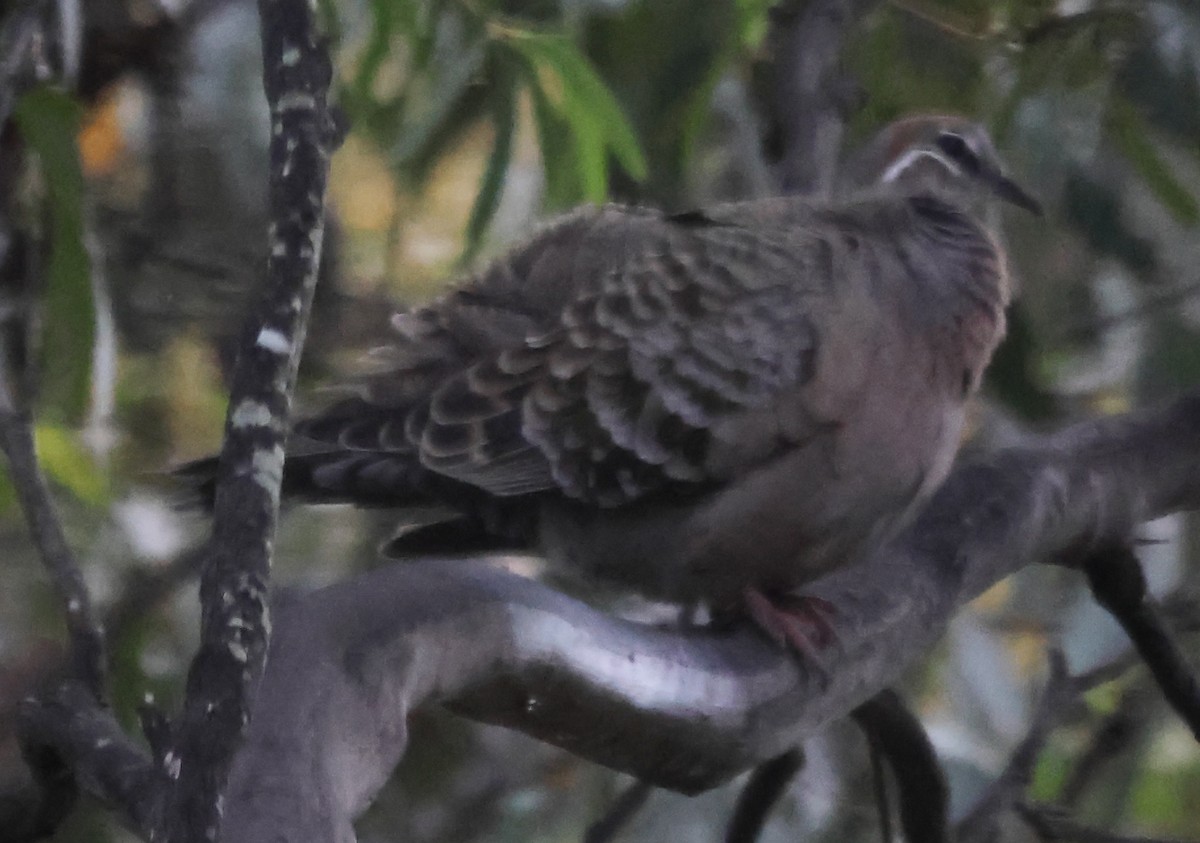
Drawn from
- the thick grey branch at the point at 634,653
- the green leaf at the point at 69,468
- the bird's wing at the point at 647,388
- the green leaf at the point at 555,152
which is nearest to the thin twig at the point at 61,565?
the thick grey branch at the point at 634,653

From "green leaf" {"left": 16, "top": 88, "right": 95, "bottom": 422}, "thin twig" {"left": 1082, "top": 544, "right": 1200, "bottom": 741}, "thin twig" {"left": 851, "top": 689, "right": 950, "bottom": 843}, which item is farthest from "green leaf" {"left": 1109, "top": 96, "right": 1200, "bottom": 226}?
"green leaf" {"left": 16, "top": 88, "right": 95, "bottom": 422}

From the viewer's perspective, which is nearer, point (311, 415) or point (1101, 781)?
point (311, 415)

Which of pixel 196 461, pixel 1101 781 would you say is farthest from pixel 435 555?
pixel 1101 781

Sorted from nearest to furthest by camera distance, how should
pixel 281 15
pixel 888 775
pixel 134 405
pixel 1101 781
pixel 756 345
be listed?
pixel 281 15 < pixel 756 345 < pixel 888 775 < pixel 1101 781 < pixel 134 405

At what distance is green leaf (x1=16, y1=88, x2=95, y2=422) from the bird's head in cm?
96

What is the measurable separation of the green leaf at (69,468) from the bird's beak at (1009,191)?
1.13m

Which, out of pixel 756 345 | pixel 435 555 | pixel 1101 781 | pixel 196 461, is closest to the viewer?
pixel 196 461

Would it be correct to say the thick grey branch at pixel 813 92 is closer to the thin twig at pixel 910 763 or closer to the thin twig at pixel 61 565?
the thin twig at pixel 910 763

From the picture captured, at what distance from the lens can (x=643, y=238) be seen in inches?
76.9

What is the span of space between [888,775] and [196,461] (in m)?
1.04

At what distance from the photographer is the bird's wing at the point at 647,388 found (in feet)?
5.90

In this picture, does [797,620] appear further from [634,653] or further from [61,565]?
[61,565]

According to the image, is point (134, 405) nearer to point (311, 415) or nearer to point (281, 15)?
point (311, 415)

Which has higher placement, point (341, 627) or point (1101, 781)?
point (341, 627)
